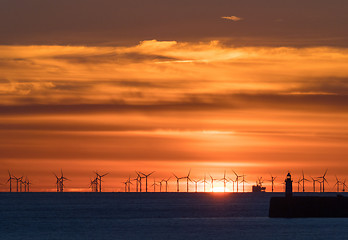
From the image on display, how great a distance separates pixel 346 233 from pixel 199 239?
28.8 metres

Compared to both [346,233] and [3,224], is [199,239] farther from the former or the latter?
[3,224]

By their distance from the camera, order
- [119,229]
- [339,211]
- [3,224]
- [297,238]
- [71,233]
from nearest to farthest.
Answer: [297,238] < [71,233] < [119,229] < [339,211] < [3,224]

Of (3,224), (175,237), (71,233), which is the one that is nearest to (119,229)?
(71,233)

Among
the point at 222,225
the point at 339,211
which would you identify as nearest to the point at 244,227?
the point at 222,225

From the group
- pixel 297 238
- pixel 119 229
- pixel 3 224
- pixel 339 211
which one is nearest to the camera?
pixel 297 238

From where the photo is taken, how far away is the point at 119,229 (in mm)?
160375

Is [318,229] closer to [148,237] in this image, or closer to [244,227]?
[244,227]

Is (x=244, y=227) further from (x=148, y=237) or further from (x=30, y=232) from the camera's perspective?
(x=30, y=232)

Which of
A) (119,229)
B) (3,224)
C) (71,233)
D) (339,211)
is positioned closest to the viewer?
(71,233)

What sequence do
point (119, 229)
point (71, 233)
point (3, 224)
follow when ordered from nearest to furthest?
point (71, 233)
point (119, 229)
point (3, 224)

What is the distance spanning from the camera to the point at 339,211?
6718 inches

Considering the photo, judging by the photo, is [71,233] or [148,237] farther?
[71,233]

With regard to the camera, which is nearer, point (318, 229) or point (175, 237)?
point (175, 237)

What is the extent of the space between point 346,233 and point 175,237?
32.8 m
